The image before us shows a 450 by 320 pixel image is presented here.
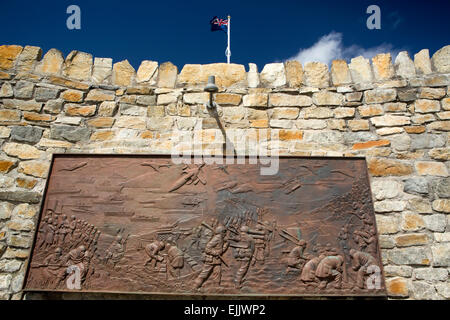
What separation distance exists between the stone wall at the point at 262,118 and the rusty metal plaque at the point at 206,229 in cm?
23

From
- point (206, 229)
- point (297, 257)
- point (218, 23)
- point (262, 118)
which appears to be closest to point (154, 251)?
point (206, 229)

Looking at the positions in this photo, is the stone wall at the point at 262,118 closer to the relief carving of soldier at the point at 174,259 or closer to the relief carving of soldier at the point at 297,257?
the relief carving of soldier at the point at 297,257

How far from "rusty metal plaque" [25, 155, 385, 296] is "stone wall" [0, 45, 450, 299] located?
225mm

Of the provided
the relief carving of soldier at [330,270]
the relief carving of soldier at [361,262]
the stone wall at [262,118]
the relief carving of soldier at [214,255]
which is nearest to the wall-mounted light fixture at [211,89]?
the stone wall at [262,118]

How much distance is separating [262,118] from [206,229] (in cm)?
139

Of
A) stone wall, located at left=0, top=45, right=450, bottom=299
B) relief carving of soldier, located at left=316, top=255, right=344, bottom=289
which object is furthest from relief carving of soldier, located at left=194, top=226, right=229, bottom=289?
stone wall, located at left=0, top=45, right=450, bottom=299

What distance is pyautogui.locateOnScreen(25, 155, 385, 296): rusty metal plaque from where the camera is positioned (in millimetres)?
2727

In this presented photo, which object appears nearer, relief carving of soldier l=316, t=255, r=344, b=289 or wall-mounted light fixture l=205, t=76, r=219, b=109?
relief carving of soldier l=316, t=255, r=344, b=289

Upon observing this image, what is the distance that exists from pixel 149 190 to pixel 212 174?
646 mm

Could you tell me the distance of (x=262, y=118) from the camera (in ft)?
11.3

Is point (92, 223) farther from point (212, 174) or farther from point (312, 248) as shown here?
point (312, 248)

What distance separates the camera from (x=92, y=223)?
115 inches

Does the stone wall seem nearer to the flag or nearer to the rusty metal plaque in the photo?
the rusty metal plaque

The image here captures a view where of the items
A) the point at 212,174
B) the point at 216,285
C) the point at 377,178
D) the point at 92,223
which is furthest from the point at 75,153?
the point at 377,178
